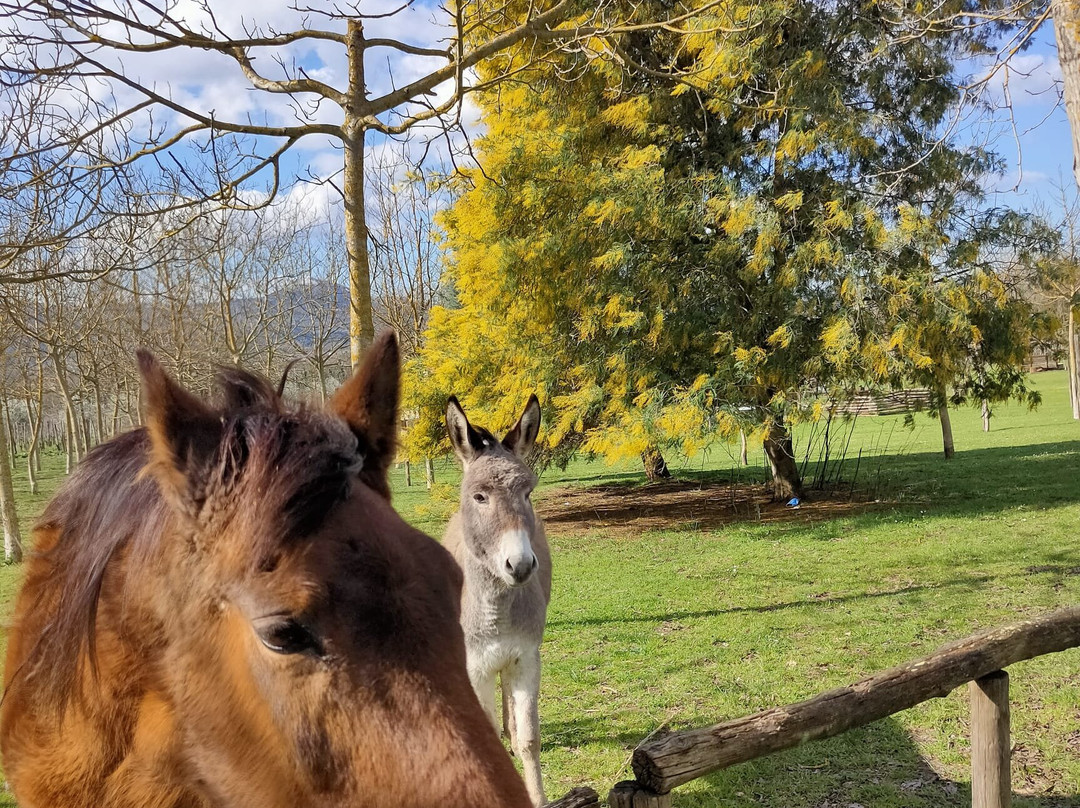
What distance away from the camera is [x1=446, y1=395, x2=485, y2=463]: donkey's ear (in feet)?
15.0

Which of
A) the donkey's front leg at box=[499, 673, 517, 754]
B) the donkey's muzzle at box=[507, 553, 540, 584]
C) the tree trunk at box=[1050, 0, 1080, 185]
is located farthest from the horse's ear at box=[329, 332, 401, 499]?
the tree trunk at box=[1050, 0, 1080, 185]

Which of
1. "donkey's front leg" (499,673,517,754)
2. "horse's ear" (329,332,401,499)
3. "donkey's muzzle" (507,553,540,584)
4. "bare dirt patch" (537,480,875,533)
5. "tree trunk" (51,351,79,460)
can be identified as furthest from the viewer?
"tree trunk" (51,351,79,460)

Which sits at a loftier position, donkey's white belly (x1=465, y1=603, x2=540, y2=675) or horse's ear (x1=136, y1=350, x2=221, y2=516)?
horse's ear (x1=136, y1=350, x2=221, y2=516)

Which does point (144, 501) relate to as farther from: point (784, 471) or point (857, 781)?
point (784, 471)

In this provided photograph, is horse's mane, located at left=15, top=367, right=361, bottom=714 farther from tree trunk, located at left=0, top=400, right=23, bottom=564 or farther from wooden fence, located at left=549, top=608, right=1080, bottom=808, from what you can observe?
tree trunk, located at left=0, top=400, right=23, bottom=564

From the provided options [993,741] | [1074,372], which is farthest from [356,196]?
[1074,372]

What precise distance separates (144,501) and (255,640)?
43 cm

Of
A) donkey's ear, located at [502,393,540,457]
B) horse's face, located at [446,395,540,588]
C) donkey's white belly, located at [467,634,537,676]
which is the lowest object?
donkey's white belly, located at [467,634,537,676]

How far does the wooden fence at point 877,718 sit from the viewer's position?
2.47 m

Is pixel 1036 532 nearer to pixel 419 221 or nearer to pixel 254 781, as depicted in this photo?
pixel 254 781

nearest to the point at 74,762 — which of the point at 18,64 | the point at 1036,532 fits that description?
the point at 18,64

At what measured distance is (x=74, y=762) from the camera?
4.35ft

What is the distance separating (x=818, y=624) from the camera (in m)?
7.45

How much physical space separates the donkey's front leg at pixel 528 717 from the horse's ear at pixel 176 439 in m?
3.29
